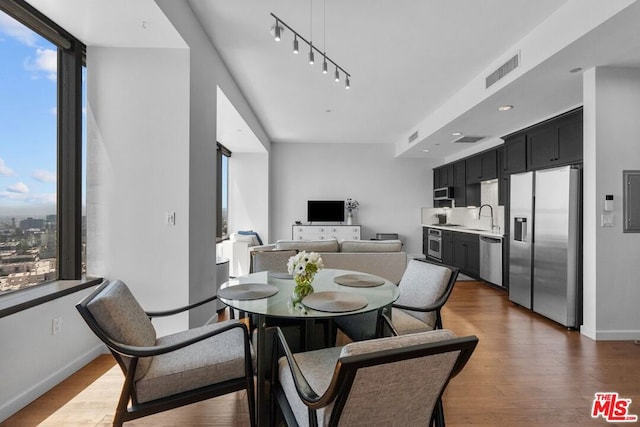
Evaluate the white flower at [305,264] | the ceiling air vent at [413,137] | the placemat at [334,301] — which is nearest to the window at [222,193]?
the ceiling air vent at [413,137]

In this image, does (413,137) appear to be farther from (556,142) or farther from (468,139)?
(556,142)

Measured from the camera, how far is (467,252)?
19.2 feet

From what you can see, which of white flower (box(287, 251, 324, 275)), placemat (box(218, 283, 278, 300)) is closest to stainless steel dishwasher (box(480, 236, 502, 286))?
white flower (box(287, 251, 324, 275))

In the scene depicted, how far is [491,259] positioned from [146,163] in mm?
4952

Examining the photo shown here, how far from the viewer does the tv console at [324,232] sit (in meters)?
7.52

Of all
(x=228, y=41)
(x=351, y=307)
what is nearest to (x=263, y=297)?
(x=351, y=307)

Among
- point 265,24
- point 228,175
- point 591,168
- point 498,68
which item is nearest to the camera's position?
point 265,24

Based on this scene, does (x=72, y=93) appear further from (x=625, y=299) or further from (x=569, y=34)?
(x=625, y=299)

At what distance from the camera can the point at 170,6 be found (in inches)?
90.3

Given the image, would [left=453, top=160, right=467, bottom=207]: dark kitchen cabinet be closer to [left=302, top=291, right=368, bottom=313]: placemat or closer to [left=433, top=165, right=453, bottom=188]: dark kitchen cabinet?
[left=433, top=165, right=453, bottom=188]: dark kitchen cabinet

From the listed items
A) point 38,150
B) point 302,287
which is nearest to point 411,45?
point 302,287

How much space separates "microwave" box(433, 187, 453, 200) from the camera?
7.02m

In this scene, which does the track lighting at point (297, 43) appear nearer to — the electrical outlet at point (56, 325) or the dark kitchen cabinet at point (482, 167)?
the electrical outlet at point (56, 325)

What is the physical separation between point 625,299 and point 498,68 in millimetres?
2576
